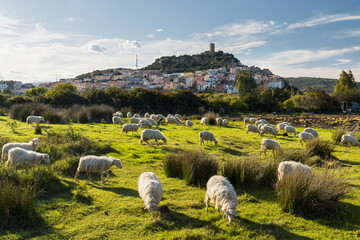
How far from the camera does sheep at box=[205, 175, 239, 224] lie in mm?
4816

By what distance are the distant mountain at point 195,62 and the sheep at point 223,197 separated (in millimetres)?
167354

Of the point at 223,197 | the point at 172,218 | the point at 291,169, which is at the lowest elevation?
the point at 172,218

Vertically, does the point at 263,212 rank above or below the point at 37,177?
below

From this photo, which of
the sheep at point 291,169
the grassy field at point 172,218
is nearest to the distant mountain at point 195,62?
the sheep at point 291,169

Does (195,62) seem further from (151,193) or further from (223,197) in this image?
(223,197)

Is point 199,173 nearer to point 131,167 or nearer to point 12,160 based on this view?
point 131,167

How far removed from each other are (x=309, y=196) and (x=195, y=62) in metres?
185

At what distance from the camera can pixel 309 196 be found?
5.37 meters

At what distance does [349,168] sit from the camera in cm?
904

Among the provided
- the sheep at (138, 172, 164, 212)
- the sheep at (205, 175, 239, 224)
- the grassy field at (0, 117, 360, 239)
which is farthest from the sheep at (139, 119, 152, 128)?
the sheep at (205, 175, 239, 224)

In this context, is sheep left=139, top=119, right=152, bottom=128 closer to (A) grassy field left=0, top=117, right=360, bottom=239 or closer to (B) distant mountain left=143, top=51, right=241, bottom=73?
(A) grassy field left=0, top=117, right=360, bottom=239

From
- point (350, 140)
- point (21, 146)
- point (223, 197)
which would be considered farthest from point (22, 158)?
point (350, 140)

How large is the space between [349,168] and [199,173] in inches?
237

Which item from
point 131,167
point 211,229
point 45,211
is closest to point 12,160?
point 45,211
